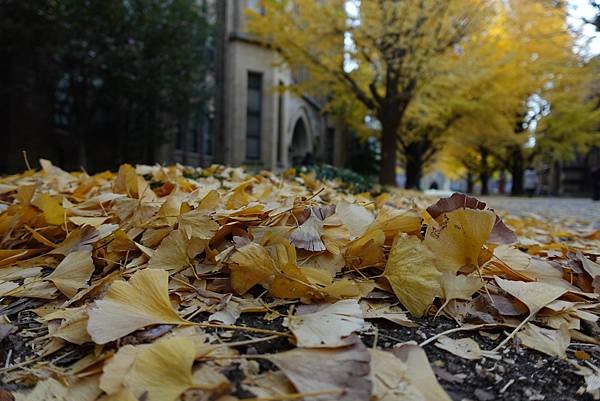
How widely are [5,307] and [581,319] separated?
47.0 inches

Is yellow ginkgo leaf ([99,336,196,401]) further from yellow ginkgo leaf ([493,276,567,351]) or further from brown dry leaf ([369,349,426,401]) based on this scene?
yellow ginkgo leaf ([493,276,567,351])

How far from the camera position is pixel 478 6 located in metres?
9.09

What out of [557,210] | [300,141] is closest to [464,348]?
[557,210]

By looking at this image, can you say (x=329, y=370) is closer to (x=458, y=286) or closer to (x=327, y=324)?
(x=327, y=324)

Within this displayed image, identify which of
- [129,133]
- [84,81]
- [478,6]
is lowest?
[129,133]

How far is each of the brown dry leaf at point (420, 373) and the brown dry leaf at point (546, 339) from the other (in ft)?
0.87

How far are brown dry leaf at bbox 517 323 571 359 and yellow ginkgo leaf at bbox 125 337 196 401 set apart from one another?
1.98ft

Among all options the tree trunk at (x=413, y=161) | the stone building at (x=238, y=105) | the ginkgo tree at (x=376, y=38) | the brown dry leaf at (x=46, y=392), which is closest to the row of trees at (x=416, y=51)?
the ginkgo tree at (x=376, y=38)

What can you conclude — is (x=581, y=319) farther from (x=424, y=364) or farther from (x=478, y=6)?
(x=478, y=6)

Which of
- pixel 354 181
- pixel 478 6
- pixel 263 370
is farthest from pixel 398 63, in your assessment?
pixel 263 370

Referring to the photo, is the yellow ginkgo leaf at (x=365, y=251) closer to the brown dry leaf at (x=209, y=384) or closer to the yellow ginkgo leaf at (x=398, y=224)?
the yellow ginkgo leaf at (x=398, y=224)

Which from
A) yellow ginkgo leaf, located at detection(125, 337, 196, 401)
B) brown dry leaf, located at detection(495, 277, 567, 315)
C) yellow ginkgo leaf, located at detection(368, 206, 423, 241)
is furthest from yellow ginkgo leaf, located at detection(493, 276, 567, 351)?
yellow ginkgo leaf, located at detection(125, 337, 196, 401)

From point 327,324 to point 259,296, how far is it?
0.22m

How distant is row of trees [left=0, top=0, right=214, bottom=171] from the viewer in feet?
24.4
